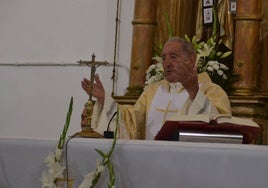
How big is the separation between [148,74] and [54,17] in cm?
198

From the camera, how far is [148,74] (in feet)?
19.7

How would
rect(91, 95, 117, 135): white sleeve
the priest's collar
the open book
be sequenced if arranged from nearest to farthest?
the open book, rect(91, 95, 117, 135): white sleeve, the priest's collar

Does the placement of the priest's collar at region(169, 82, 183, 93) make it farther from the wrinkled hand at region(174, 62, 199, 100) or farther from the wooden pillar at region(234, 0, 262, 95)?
the wooden pillar at region(234, 0, 262, 95)

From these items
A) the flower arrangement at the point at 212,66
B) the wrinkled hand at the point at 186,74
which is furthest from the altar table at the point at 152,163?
the flower arrangement at the point at 212,66

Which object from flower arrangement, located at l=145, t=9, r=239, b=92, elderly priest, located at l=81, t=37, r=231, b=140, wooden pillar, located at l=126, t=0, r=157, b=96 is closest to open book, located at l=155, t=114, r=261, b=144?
elderly priest, located at l=81, t=37, r=231, b=140

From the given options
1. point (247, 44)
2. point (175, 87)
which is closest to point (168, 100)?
point (175, 87)

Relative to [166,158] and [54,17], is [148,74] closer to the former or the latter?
[54,17]

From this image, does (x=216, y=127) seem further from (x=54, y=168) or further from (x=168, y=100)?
(x=168, y=100)

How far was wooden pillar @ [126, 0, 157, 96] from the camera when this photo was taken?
6.43 m

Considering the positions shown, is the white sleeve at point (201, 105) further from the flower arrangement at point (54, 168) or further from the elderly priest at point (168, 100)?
the flower arrangement at point (54, 168)

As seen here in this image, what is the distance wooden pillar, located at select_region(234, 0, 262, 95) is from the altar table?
355 centimetres

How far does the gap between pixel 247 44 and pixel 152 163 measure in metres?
3.82

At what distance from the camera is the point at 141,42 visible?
6.48 metres

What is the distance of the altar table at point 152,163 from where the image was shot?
2.17m
